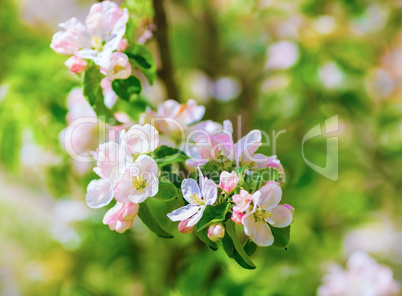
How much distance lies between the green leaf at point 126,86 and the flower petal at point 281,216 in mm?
245

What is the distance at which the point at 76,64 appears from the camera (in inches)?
22.2

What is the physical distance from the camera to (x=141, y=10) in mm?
756

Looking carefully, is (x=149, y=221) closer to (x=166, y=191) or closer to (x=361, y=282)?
(x=166, y=191)

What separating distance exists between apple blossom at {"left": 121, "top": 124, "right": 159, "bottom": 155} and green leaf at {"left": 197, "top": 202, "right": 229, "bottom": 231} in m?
0.10

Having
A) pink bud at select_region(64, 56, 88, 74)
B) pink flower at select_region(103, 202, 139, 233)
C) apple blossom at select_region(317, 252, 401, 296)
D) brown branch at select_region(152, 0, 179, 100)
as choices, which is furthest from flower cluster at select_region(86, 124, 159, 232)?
apple blossom at select_region(317, 252, 401, 296)

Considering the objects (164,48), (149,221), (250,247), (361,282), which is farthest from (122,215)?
(361,282)

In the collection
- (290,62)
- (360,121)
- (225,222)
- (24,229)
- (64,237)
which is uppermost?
(225,222)

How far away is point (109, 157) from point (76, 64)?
0.40 feet

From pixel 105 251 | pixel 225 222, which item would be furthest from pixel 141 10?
pixel 105 251

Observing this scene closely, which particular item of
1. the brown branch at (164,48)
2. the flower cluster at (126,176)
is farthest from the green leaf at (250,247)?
the brown branch at (164,48)

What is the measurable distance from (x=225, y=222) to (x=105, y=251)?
688mm

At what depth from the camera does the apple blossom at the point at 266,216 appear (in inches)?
18.6

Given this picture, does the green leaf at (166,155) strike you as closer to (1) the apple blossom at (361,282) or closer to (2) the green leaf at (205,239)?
(2) the green leaf at (205,239)

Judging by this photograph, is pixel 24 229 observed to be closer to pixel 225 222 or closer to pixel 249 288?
pixel 249 288
